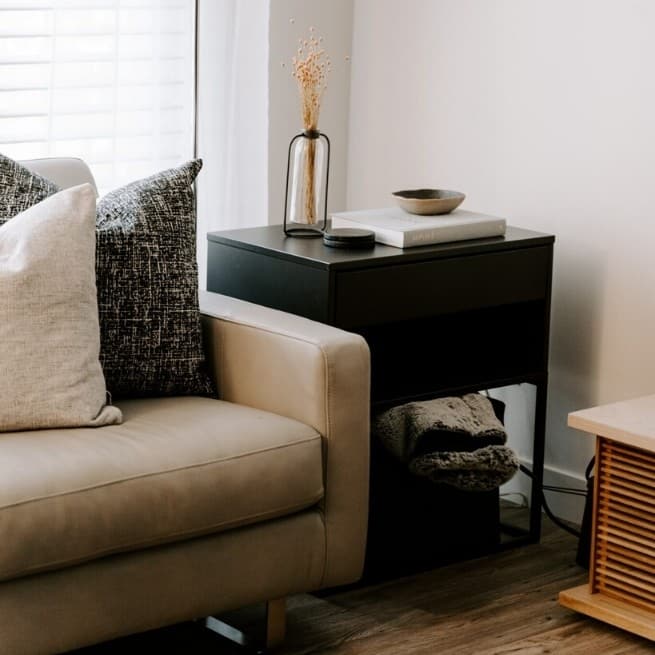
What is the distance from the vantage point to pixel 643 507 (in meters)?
2.21

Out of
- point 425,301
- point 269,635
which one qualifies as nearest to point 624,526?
point 425,301

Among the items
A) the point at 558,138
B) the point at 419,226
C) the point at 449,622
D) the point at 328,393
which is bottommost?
the point at 449,622

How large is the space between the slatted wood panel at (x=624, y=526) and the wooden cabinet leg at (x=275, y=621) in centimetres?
61

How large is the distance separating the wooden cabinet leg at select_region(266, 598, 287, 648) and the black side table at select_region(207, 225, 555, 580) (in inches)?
16.0

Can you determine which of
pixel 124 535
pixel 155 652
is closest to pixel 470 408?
pixel 155 652

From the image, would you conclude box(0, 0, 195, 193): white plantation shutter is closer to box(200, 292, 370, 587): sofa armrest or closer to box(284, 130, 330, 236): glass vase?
box(284, 130, 330, 236): glass vase

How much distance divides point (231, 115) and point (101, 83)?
0.36 meters

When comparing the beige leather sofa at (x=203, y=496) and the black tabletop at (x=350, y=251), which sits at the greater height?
the black tabletop at (x=350, y=251)

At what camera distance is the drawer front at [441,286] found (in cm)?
231

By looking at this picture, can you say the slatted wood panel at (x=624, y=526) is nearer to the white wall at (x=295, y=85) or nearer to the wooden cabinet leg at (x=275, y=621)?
the wooden cabinet leg at (x=275, y=621)

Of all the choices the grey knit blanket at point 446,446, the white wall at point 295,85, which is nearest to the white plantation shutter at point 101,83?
the white wall at point 295,85

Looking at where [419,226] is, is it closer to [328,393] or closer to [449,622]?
[328,393]

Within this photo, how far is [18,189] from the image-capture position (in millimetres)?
2127

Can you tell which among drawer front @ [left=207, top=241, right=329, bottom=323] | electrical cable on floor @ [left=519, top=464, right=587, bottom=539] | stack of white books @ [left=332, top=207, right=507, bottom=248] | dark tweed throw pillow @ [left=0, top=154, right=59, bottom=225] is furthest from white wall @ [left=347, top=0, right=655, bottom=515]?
dark tweed throw pillow @ [left=0, top=154, right=59, bottom=225]
